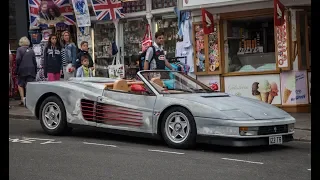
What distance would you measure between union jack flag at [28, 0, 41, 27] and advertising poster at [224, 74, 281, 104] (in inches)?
280

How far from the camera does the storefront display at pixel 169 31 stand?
15337 millimetres

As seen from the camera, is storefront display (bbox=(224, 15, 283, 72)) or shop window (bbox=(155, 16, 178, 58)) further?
shop window (bbox=(155, 16, 178, 58))

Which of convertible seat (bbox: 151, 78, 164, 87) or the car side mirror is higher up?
convertible seat (bbox: 151, 78, 164, 87)

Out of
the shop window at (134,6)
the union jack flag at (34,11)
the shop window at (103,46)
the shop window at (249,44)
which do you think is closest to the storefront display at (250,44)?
the shop window at (249,44)

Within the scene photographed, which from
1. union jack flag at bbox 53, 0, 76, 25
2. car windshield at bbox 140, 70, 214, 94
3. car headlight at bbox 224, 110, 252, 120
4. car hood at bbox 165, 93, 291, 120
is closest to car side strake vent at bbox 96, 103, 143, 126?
car windshield at bbox 140, 70, 214, 94

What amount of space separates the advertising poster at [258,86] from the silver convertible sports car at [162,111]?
4.06 meters

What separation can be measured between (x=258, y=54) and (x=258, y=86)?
97cm

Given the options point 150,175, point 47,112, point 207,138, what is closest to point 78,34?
point 47,112

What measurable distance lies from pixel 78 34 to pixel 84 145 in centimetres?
898

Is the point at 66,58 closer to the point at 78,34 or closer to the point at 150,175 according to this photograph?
the point at 78,34

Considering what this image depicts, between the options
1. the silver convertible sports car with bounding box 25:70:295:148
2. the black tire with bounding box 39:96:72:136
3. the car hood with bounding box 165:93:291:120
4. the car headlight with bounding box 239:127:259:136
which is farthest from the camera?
the black tire with bounding box 39:96:72:136

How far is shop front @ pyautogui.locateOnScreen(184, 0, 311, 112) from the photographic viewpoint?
42.0 feet

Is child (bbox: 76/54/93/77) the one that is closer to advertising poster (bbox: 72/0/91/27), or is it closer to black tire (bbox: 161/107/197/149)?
advertising poster (bbox: 72/0/91/27)
